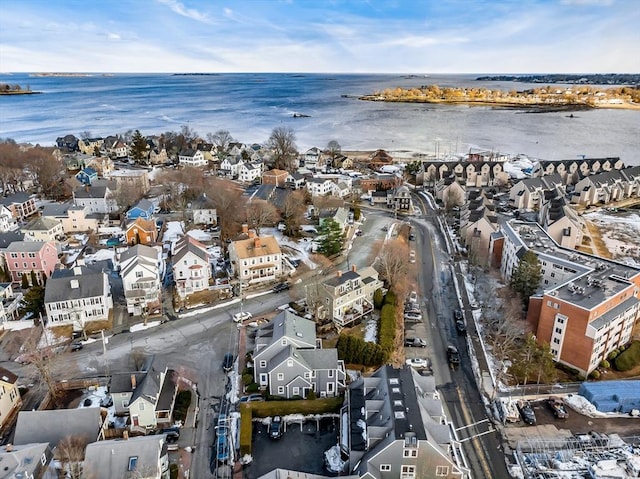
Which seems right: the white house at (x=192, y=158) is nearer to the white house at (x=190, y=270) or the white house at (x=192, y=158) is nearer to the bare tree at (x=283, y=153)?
the bare tree at (x=283, y=153)

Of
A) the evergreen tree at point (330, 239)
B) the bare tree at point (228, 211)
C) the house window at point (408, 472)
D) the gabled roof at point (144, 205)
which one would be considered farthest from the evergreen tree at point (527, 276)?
the gabled roof at point (144, 205)

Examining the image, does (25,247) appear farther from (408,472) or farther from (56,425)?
(408,472)

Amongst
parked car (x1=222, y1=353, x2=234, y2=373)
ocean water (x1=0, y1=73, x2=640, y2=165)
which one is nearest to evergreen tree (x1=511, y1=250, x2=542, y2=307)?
parked car (x1=222, y1=353, x2=234, y2=373)

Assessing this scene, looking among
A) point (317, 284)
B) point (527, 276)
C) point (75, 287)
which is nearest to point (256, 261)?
point (317, 284)

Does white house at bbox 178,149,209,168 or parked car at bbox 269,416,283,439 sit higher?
white house at bbox 178,149,209,168

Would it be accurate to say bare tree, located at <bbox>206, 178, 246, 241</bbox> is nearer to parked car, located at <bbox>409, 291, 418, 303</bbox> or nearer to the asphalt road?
the asphalt road
